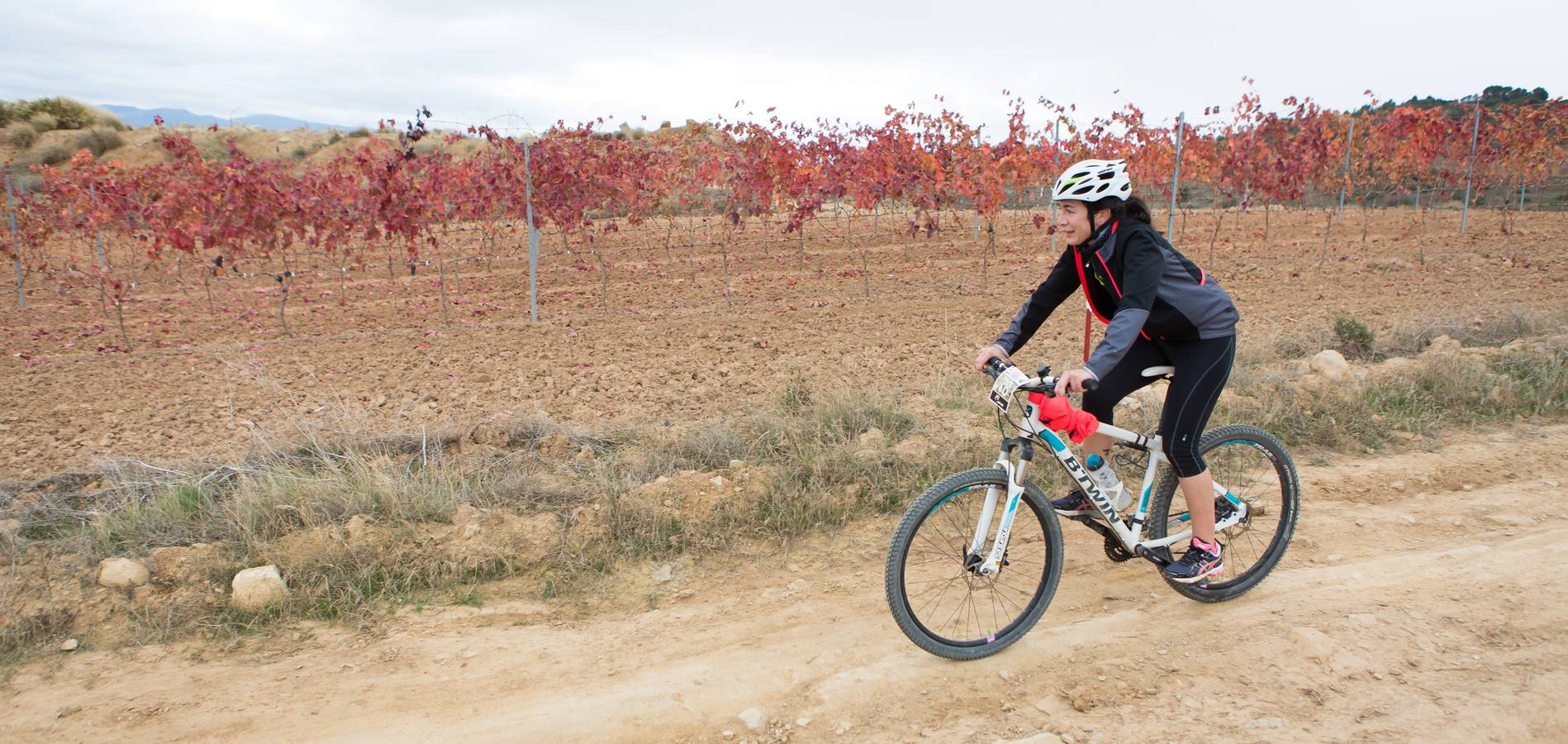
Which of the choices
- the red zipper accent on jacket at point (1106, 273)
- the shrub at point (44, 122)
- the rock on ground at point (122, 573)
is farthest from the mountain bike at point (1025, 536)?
the shrub at point (44, 122)

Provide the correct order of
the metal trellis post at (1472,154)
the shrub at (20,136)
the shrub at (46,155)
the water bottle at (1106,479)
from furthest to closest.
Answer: the shrub at (20,136), the shrub at (46,155), the metal trellis post at (1472,154), the water bottle at (1106,479)

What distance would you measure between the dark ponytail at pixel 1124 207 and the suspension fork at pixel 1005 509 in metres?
0.88

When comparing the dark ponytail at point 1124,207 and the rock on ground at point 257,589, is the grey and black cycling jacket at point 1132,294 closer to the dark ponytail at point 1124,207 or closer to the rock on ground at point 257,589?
the dark ponytail at point 1124,207

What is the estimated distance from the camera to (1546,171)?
18938mm

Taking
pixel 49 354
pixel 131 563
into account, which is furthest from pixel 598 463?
pixel 49 354

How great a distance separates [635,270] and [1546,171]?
18.6 meters

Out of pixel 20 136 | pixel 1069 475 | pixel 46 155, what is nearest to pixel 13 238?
pixel 1069 475

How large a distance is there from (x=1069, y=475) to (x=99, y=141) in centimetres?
3918

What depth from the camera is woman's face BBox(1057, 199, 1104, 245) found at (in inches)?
132

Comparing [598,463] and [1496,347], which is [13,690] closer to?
[598,463]

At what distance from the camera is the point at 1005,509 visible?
133 inches

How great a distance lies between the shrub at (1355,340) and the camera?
25.7 feet

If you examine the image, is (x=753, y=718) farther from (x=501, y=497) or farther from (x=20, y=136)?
(x=20, y=136)

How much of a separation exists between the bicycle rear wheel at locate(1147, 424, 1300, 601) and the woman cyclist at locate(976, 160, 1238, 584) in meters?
0.14
